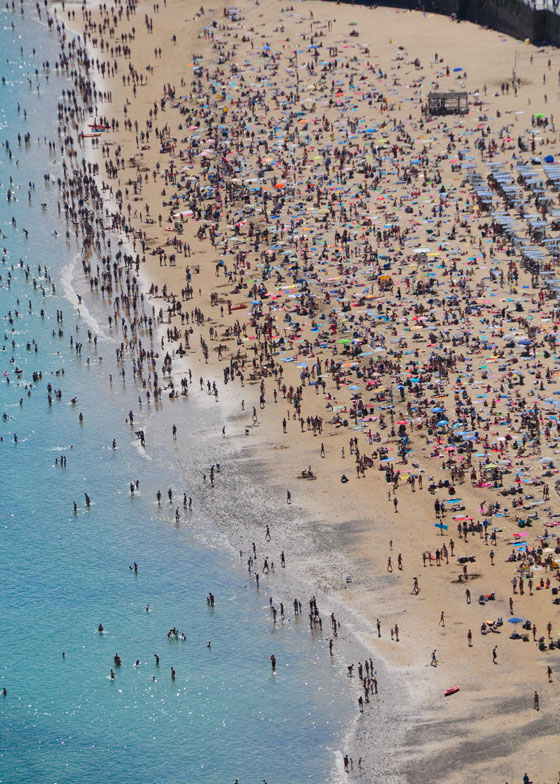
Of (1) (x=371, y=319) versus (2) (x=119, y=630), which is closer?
(2) (x=119, y=630)

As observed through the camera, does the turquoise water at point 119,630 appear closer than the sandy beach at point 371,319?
Yes

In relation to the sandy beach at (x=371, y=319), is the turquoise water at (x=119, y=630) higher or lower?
lower

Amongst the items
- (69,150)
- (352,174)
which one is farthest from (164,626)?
(69,150)

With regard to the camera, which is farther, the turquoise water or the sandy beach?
the sandy beach

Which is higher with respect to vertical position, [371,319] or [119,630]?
[371,319]

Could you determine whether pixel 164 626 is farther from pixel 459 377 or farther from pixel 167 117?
pixel 167 117
